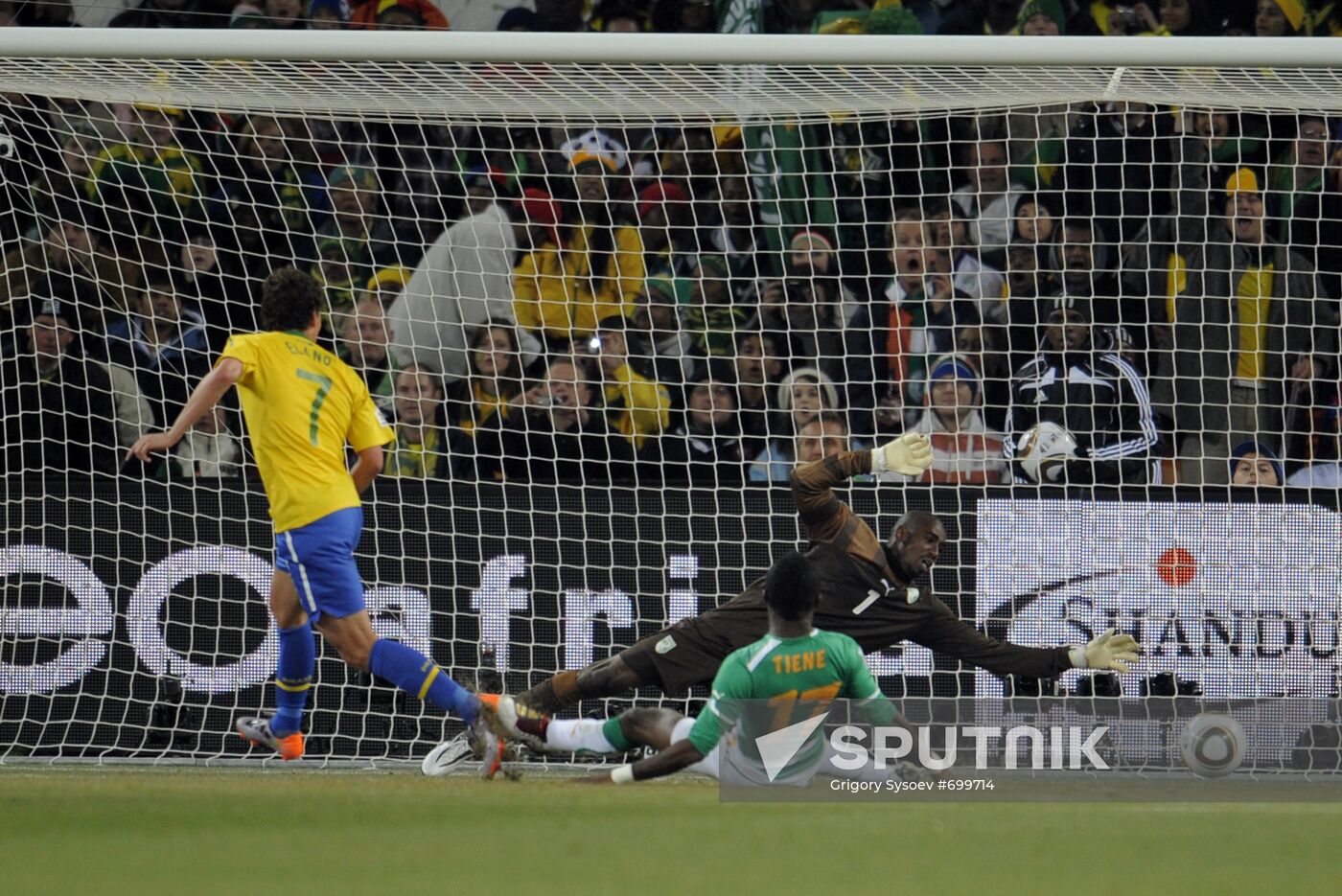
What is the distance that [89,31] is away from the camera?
6.58 metres

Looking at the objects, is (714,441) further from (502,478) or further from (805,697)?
(805,697)

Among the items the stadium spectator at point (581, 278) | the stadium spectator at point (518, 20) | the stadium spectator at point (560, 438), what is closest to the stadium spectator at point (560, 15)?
the stadium spectator at point (518, 20)

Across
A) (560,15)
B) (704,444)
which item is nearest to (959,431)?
(704,444)

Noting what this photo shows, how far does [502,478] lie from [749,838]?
139 inches

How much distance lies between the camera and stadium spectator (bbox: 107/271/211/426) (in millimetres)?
8406

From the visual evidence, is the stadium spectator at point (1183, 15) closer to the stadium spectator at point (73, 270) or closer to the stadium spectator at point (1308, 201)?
the stadium spectator at point (1308, 201)

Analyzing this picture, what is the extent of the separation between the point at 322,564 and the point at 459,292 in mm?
2820

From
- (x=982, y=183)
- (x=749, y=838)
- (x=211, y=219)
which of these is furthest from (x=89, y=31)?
(x=982, y=183)

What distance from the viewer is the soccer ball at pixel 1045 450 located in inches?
319

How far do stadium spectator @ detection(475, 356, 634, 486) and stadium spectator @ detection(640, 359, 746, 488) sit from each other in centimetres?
17

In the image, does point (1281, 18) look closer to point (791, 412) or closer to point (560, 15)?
point (791, 412)

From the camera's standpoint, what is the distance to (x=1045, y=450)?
813cm

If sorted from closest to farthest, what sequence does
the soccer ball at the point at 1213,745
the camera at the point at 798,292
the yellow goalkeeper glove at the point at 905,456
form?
the yellow goalkeeper glove at the point at 905,456 → the soccer ball at the point at 1213,745 → the camera at the point at 798,292

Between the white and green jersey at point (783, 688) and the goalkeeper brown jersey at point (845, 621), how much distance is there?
3.63 feet
